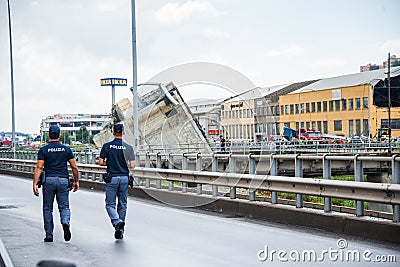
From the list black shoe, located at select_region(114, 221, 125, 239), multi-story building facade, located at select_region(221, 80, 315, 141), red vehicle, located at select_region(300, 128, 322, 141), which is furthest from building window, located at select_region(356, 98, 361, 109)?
black shoe, located at select_region(114, 221, 125, 239)

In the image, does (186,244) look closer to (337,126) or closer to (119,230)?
(119,230)

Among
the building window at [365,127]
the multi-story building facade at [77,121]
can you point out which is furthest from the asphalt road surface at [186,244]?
the multi-story building facade at [77,121]

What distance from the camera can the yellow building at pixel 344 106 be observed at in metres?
79.7

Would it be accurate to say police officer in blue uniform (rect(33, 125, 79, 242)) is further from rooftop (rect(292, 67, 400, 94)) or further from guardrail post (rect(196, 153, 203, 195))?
rooftop (rect(292, 67, 400, 94))

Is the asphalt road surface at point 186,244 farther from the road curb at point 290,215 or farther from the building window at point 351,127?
the building window at point 351,127

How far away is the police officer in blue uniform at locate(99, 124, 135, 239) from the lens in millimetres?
11539

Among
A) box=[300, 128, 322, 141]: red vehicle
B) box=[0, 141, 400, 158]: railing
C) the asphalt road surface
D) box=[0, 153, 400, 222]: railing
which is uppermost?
box=[300, 128, 322, 141]: red vehicle

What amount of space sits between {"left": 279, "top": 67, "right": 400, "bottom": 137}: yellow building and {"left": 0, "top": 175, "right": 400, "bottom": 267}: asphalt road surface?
65.1 metres

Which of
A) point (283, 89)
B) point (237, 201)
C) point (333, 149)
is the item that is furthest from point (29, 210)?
point (283, 89)

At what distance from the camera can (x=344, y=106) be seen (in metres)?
84.4

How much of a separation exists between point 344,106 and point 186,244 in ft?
248

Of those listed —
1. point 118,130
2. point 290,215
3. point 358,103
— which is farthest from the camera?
point 358,103

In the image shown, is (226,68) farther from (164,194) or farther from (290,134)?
(290,134)

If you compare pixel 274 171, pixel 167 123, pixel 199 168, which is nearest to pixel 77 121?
pixel 167 123
